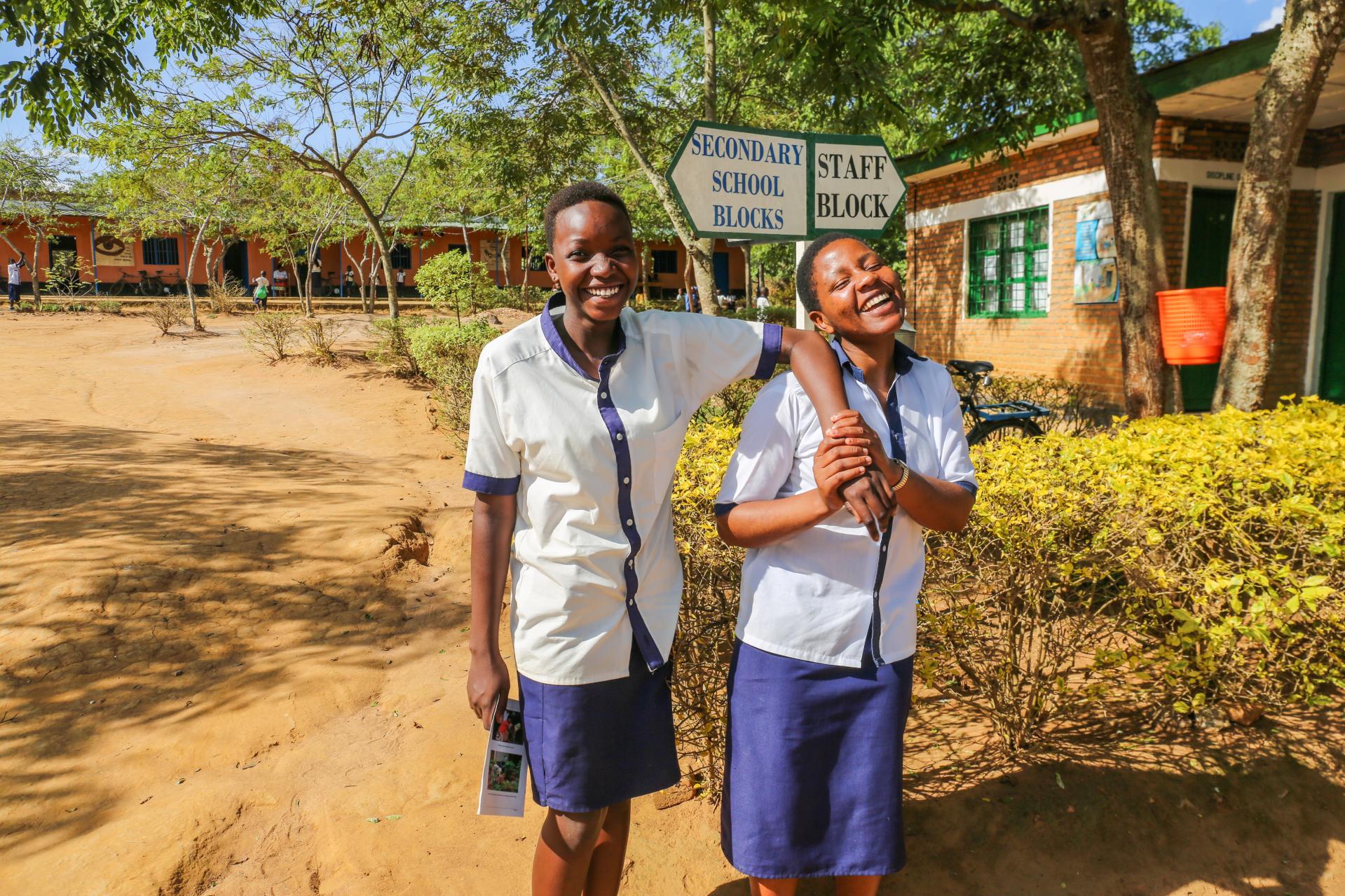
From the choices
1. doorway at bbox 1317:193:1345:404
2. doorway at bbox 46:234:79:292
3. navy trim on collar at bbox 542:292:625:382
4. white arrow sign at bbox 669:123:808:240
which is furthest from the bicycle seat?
doorway at bbox 46:234:79:292

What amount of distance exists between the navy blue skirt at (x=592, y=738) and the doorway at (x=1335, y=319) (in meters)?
10.6

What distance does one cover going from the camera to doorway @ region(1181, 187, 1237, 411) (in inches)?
371

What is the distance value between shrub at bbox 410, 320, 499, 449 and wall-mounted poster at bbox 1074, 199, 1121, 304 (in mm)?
6746

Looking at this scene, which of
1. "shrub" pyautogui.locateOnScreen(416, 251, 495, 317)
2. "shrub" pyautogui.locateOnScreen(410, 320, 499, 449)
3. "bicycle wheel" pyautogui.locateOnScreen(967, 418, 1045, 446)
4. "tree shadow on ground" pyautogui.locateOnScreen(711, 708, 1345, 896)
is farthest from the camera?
"shrub" pyautogui.locateOnScreen(416, 251, 495, 317)

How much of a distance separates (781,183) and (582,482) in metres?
2.40

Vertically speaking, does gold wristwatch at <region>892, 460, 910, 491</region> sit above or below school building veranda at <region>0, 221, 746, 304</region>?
below

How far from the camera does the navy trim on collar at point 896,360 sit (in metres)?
1.80

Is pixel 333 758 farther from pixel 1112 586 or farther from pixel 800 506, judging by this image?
pixel 1112 586

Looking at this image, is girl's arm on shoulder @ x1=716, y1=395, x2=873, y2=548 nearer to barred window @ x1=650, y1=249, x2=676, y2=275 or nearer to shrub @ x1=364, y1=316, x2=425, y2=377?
shrub @ x1=364, y1=316, x2=425, y2=377

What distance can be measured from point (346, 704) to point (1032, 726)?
2.57 metres

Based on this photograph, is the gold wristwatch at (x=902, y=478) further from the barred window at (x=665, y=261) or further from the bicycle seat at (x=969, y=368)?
the barred window at (x=665, y=261)

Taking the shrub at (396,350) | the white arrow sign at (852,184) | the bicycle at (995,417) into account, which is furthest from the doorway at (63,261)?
the white arrow sign at (852,184)

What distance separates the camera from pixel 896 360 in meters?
1.89

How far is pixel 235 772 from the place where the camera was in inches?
120
